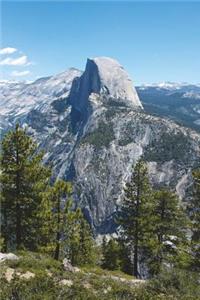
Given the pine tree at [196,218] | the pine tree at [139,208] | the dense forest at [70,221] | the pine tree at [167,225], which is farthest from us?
the pine tree at [167,225]

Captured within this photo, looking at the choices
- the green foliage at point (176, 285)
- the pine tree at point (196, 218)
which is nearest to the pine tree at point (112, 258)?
the pine tree at point (196, 218)

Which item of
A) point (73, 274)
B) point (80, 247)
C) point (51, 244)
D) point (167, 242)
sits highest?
point (73, 274)

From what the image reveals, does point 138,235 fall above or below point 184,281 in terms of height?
below

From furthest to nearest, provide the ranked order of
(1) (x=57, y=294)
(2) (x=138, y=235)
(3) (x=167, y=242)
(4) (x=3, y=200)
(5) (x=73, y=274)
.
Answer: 1. (3) (x=167, y=242)
2. (2) (x=138, y=235)
3. (4) (x=3, y=200)
4. (5) (x=73, y=274)
5. (1) (x=57, y=294)

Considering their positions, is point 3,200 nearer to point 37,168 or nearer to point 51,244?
point 37,168

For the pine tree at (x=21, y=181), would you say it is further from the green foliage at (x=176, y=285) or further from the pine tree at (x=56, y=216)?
the green foliage at (x=176, y=285)


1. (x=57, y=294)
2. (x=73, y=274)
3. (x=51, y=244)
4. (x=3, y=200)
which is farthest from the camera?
(x=51, y=244)

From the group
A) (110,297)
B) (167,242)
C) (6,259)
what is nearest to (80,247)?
(167,242)

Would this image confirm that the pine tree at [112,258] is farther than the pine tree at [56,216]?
Yes
